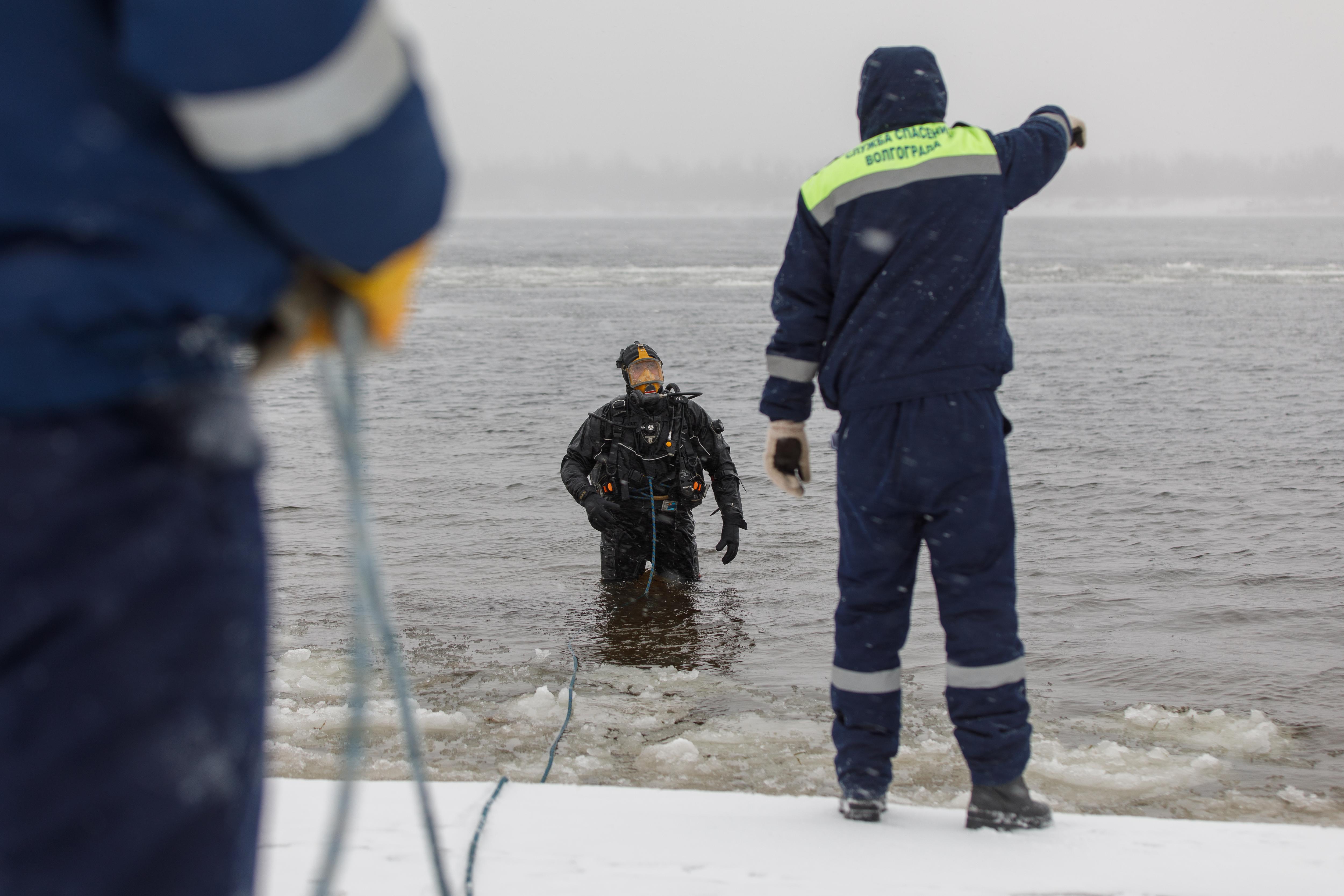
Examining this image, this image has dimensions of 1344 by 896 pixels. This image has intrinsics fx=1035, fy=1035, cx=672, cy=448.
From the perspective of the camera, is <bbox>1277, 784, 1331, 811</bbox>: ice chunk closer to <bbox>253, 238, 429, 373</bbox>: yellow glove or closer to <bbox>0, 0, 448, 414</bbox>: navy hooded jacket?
<bbox>253, 238, 429, 373</bbox>: yellow glove

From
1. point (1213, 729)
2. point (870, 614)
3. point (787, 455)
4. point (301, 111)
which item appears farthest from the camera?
point (1213, 729)

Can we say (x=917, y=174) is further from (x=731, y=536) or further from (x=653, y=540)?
(x=653, y=540)

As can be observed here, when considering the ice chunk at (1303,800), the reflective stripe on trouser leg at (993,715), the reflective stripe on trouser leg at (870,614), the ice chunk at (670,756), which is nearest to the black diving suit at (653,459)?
the ice chunk at (670,756)

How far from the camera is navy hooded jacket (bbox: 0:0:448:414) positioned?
827 millimetres

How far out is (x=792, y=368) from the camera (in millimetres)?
2619

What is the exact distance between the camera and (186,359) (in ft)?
2.97

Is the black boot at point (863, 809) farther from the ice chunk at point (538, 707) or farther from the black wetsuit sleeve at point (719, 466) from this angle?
the black wetsuit sleeve at point (719, 466)

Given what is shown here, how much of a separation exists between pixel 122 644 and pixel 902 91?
7.54 feet

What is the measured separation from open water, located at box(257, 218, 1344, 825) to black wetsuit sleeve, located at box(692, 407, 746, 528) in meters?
0.67

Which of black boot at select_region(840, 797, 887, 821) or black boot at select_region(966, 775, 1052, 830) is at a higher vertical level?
black boot at select_region(966, 775, 1052, 830)

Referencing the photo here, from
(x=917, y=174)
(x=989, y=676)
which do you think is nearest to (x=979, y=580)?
(x=989, y=676)

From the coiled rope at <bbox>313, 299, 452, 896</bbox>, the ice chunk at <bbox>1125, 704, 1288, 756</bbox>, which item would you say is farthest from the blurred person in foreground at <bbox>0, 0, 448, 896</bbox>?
the ice chunk at <bbox>1125, 704, 1288, 756</bbox>

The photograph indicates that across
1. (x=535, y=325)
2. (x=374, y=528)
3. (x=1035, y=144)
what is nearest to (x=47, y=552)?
(x=1035, y=144)

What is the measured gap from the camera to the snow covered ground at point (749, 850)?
84.4 inches
